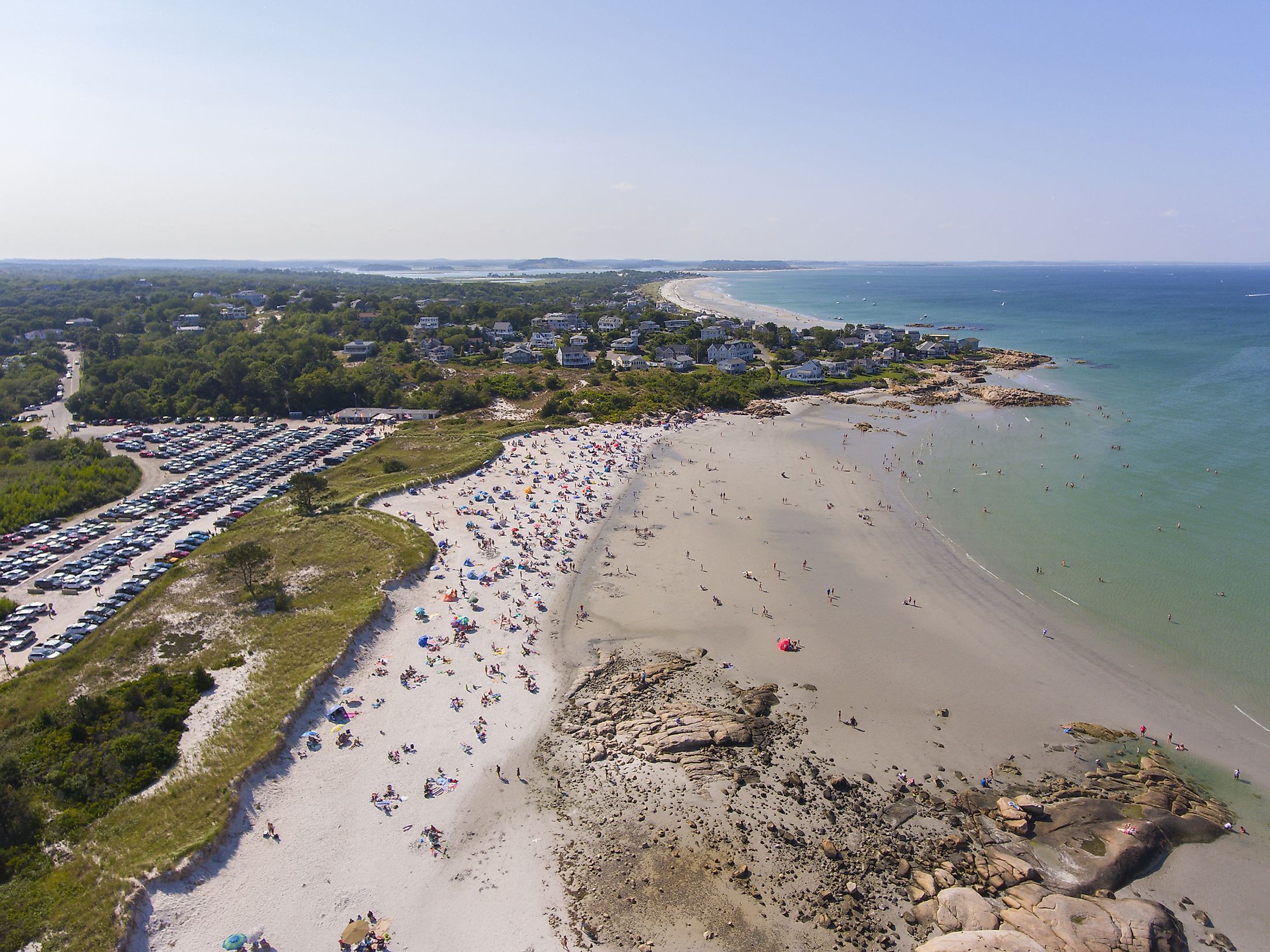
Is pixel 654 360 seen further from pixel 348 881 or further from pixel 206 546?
pixel 348 881

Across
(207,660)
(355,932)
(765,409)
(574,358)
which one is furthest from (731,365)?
(355,932)

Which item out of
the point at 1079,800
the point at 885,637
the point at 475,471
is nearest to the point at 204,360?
the point at 475,471

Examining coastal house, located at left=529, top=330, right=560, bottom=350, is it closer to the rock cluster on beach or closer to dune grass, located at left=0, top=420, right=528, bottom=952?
dune grass, located at left=0, top=420, right=528, bottom=952

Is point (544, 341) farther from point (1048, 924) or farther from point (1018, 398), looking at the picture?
point (1048, 924)

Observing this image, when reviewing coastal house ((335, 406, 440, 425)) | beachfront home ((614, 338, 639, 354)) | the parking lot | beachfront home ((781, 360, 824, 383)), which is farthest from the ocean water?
coastal house ((335, 406, 440, 425))

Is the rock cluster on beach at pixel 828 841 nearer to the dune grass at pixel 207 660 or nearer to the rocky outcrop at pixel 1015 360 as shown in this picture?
the dune grass at pixel 207 660
